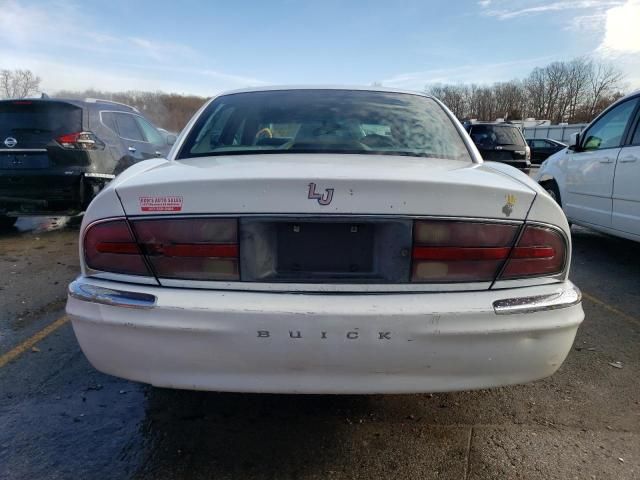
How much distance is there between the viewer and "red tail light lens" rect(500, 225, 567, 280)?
1786 mm

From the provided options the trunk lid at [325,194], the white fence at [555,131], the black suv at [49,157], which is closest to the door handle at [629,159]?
the trunk lid at [325,194]

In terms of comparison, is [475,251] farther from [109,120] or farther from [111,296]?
[109,120]

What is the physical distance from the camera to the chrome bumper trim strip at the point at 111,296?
5.63 ft

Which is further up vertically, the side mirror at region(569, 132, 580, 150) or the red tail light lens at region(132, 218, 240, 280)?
the side mirror at region(569, 132, 580, 150)

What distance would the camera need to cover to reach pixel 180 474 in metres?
1.91

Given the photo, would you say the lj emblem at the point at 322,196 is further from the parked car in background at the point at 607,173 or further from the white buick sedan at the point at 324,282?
the parked car in background at the point at 607,173

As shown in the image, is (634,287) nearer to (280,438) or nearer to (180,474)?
(280,438)

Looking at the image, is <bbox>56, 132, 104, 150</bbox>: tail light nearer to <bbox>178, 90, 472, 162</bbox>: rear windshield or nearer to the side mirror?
<bbox>178, 90, 472, 162</bbox>: rear windshield

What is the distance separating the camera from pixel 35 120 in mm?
5754

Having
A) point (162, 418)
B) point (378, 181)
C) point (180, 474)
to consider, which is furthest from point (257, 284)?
point (162, 418)

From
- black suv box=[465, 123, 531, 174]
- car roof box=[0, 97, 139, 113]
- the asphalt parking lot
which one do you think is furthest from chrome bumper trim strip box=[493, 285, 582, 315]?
black suv box=[465, 123, 531, 174]

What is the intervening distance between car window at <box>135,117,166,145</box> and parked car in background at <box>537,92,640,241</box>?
576cm

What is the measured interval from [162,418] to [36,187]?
456 cm

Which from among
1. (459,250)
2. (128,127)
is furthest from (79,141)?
(459,250)
